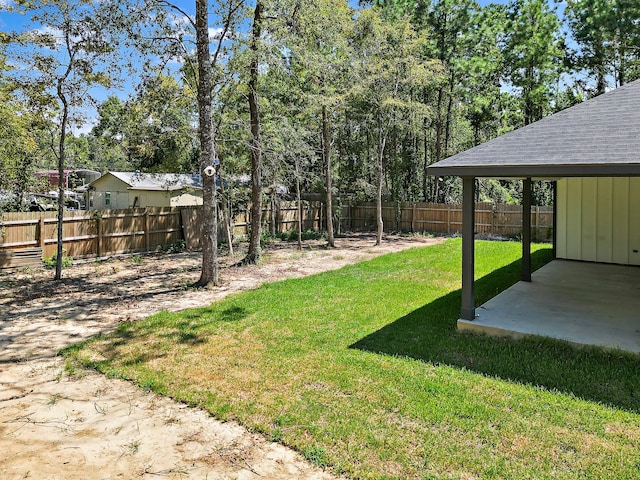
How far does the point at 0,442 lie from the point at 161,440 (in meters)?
1.17

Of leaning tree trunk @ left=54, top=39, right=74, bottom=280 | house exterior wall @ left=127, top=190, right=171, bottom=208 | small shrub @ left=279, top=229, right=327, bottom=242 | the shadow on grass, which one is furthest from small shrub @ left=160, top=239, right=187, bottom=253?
the shadow on grass

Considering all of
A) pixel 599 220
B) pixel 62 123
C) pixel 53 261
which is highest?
pixel 62 123

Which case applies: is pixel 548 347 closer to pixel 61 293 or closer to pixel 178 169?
pixel 61 293

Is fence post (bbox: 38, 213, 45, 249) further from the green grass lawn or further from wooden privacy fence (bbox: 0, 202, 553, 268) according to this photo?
the green grass lawn

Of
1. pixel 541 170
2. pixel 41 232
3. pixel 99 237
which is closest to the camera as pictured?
pixel 541 170

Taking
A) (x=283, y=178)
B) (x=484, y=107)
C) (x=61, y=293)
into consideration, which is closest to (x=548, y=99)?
(x=484, y=107)

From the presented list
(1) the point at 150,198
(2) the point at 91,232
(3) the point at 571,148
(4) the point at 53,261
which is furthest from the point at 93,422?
(1) the point at 150,198

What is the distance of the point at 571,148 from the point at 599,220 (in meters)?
5.70

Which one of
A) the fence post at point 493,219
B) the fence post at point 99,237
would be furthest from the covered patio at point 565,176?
the fence post at point 99,237

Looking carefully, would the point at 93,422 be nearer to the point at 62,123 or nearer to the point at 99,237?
the point at 62,123

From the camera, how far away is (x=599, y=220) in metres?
9.10

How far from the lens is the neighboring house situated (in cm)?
1772

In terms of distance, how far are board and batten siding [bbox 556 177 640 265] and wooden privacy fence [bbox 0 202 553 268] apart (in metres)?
6.22

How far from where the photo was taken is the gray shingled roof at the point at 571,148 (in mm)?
4039
